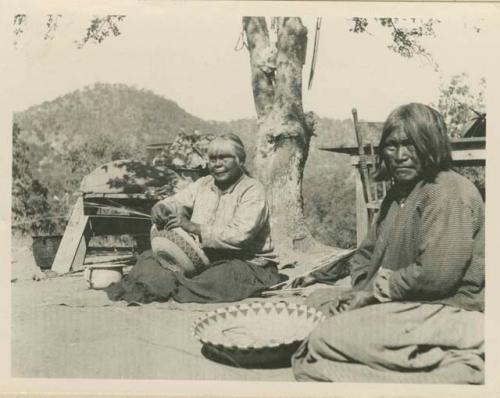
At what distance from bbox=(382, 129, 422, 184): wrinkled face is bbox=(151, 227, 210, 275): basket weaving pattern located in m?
1.68

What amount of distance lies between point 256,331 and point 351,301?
0.76m

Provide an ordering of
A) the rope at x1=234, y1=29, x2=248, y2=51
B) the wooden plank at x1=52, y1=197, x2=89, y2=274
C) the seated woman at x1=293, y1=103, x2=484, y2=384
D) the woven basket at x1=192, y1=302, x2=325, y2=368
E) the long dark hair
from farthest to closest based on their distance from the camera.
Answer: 1. the wooden plank at x1=52, y1=197, x2=89, y2=274
2. the rope at x1=234, y1=29, x2=248, y2=51
3. the long dark hair
4. the woven basket at x1=192, y1=302, x2=325, y2=368
5. the seated woman at x1=293, y1=103, x2=484, y2=384

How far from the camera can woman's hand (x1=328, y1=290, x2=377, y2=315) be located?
484 centimetres

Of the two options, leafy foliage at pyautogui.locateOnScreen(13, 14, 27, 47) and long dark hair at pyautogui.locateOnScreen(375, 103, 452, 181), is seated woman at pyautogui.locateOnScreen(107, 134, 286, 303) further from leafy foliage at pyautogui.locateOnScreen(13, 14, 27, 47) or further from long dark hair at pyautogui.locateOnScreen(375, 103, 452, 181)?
leafy foliage at pyautogui.locateOnScreen(13, 14, 27, 47)

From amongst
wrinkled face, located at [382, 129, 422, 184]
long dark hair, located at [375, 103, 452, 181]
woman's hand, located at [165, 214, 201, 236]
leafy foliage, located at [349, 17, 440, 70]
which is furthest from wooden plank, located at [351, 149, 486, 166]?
woman's hand, located at [165, 214, 201, 236]

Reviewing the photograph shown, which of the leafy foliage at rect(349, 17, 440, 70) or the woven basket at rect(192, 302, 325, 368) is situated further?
the leafy foliage at rect(349, 17, 440, 70)

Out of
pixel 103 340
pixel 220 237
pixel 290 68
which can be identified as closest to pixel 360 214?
pixel 220 237

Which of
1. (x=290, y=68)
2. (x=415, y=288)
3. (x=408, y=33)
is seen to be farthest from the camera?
(x=290, y=68)

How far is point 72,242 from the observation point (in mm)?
5934

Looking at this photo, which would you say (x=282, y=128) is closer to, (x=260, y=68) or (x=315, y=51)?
(x=260, y=68)

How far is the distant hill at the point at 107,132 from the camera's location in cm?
557

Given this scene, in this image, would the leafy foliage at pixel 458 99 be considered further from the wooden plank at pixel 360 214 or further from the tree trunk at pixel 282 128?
the tree trunk at pixel 282 128

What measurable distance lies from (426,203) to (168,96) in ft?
7.24

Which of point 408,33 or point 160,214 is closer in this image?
point 408,33
